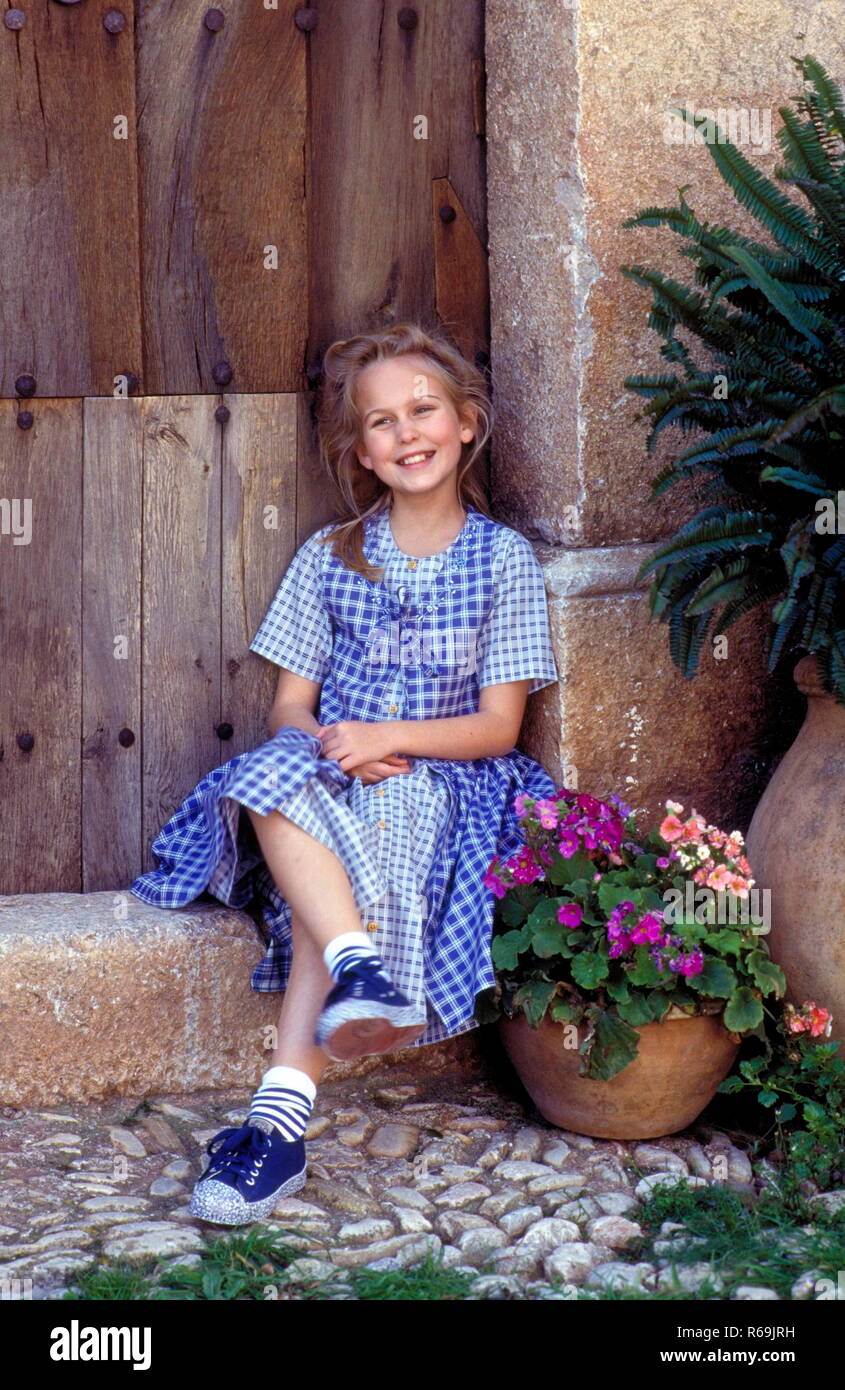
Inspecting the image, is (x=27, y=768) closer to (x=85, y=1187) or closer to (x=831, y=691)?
(x=85, y=1187)

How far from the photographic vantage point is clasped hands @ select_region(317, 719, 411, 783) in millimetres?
2807

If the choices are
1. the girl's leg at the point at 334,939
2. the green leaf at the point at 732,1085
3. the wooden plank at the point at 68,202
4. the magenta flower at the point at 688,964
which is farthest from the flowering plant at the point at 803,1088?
the wooden plank at the point at 68,202

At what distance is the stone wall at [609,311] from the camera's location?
292 centimetres

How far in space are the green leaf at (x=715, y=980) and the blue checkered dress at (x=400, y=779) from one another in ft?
1.26

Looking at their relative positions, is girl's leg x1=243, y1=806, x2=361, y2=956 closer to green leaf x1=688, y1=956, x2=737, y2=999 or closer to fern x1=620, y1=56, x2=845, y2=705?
green leaf x1=688, y1=956, x2=737, y2=999

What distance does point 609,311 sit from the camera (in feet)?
9.64

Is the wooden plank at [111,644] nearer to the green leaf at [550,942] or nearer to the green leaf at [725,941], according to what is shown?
the green leaf at [550,942]

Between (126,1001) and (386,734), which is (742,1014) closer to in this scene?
(386,734)

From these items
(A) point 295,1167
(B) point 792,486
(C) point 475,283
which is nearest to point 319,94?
(C) point 475,283

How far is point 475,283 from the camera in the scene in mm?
3199

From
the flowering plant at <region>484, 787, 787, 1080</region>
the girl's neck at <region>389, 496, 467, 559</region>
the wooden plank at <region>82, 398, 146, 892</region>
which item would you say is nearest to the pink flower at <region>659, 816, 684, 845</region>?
the flowering plant at <region>484, 787, 787, 1080</region>

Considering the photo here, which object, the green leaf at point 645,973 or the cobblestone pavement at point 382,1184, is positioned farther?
the green leaf at point 645,973

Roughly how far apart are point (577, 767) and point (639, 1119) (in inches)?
28.3

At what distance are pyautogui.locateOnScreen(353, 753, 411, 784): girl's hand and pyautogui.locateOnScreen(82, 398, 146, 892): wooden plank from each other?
1.79 ft
